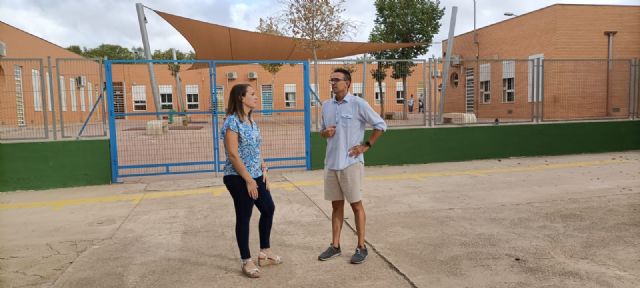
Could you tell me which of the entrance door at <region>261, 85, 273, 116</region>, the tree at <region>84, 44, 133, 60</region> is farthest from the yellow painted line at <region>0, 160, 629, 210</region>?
the tree at <region>84, 44, 133, 60</region>

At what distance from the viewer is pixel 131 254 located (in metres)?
4.07

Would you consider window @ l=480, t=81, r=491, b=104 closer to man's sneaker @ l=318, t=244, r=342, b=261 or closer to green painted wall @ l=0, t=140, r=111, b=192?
man's sneaker @ l=318, t=244, r=342, b=261

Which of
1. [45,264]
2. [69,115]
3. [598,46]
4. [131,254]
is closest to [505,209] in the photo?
[131,254]

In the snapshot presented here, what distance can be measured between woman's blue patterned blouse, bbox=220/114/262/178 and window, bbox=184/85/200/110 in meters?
5.09

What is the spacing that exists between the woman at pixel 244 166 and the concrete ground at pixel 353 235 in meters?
0.39

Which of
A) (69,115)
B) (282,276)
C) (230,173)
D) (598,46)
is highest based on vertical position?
(598,46)

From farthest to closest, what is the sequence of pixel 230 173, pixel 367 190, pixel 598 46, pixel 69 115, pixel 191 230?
pixel 598 46 < pixel 69 115 < pixel 367 190 < pixel 191 230 < pixel 230 173

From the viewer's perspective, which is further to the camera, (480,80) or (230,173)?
(480,80)

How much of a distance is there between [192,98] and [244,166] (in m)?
5.67

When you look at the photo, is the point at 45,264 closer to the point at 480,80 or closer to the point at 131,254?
the point at 131,254

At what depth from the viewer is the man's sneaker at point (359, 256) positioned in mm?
3682

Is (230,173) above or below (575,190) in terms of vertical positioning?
above

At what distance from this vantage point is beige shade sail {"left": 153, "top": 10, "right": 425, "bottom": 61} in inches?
541

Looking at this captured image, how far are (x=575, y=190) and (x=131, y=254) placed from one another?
19.5 feet
